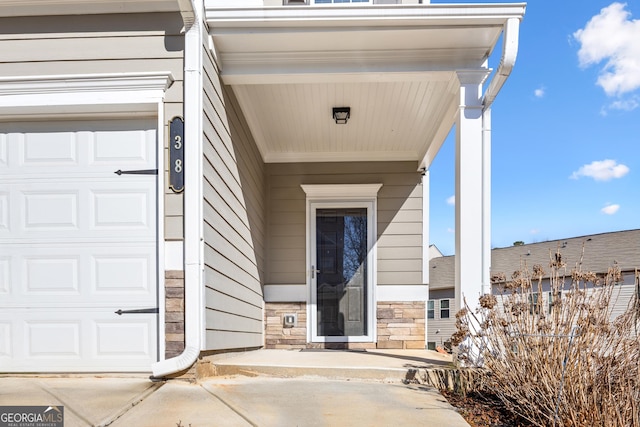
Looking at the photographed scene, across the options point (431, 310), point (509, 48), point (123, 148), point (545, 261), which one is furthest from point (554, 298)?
point (431, 310)

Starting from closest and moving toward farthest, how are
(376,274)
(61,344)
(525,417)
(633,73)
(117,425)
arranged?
(117,425), (525,417), (61,344), (376,274), (633,73)

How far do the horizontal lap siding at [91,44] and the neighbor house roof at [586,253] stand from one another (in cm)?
998

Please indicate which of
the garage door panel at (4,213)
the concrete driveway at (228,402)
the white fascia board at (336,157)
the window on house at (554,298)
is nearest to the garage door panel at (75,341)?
the concrete driveway at (228,402)

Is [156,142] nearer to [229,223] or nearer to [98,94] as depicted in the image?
[98,94]

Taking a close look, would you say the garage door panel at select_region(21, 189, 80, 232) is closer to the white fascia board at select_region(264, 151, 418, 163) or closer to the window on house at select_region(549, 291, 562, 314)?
the white fascia board at select_region(264, 151, 418, 163)

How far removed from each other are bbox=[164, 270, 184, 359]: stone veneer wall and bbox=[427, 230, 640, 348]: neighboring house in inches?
345

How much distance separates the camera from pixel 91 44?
2928 mm

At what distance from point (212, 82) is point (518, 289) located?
8.31 ft

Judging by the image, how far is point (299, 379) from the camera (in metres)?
3.05

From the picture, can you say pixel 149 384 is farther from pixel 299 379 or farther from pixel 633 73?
pixel 633 73

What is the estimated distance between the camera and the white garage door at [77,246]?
286 cm

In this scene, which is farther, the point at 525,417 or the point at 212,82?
the point at 212,82

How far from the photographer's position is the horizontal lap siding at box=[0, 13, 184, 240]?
2.91m

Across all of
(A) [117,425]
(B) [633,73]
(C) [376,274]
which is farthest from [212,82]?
(B) [633,73]
